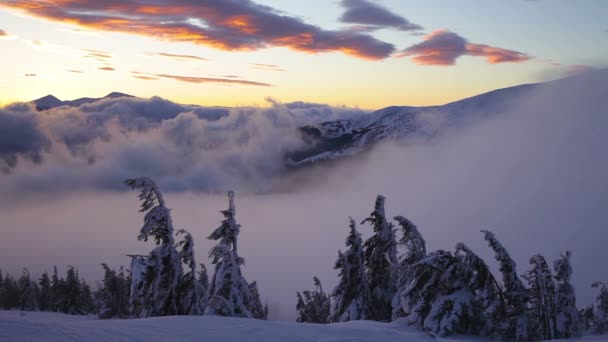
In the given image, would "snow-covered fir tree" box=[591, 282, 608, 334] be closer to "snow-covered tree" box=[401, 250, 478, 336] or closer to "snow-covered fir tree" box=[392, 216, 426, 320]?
"snow-covered fir tree" box=[392, 216, 426, 320]

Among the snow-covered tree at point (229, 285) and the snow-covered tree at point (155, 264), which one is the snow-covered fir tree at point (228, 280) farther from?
the snow-covered tree at point (155, 264)

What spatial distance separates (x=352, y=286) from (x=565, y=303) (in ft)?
43.6

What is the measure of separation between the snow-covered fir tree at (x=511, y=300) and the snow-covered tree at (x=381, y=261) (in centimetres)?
1225

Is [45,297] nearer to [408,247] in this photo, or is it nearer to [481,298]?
[408,247]

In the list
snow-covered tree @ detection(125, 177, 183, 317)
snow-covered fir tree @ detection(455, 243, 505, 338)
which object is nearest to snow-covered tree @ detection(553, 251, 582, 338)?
snow-covered fir tree @ detection(455, 243, 505, 338)

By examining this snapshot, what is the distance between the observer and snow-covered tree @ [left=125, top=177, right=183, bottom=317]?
2528 cm

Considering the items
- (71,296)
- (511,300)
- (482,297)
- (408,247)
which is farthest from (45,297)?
(511,300)

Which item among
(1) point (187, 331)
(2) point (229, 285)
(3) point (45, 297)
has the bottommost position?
(3) point (45, 297)

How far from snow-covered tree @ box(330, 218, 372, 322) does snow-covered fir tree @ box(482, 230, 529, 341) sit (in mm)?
14061

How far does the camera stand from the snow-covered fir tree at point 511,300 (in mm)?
20234

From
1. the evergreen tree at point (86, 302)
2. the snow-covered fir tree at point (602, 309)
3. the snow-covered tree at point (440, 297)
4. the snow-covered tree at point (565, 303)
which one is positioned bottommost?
the evergreen tree at point (86, 302)

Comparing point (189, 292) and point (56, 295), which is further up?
point (189, 292)

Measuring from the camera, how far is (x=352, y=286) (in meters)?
36.1

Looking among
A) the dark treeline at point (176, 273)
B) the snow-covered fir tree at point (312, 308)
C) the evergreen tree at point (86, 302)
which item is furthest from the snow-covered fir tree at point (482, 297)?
the evergreen tree at point (86, 302)
